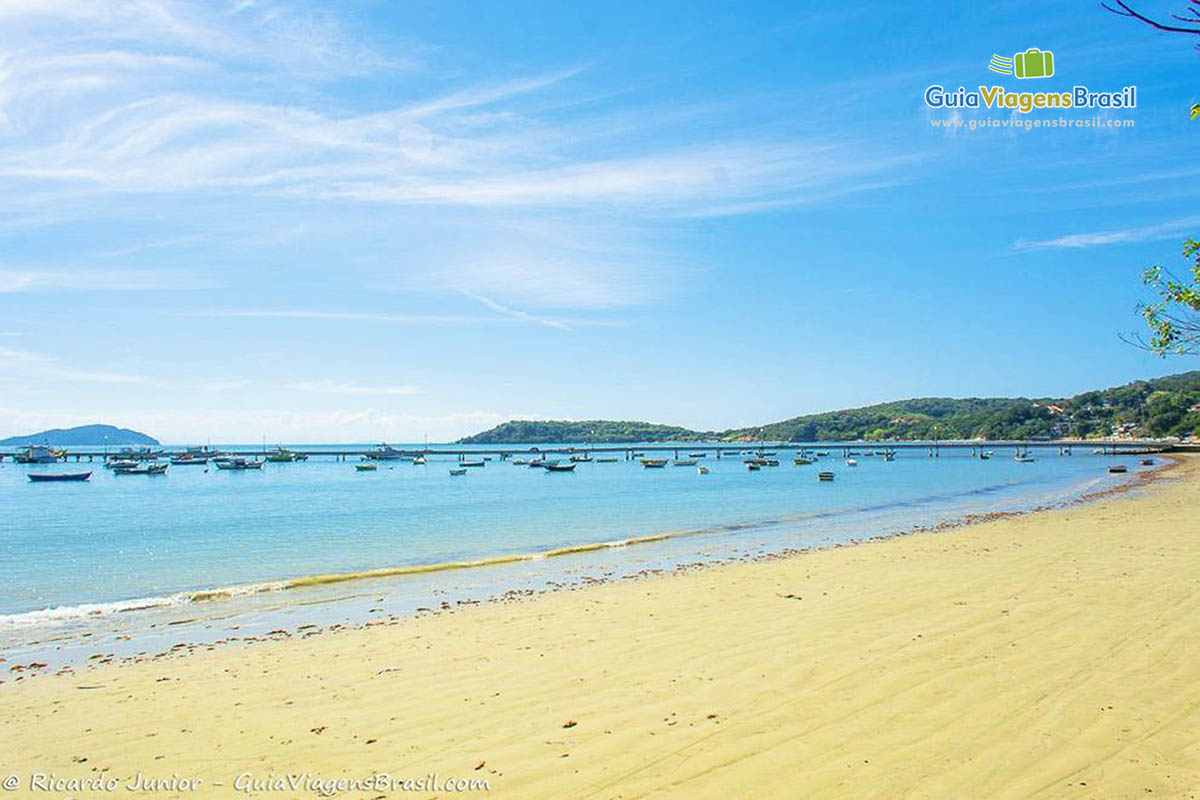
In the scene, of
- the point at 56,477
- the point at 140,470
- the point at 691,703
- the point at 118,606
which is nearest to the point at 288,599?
the point at 118,606

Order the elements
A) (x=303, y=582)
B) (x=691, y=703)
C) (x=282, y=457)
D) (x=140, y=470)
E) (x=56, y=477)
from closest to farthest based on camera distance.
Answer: (x=691, y=703)
(x=303, y=582)
(x=56, y=477)
(x=140, y=470)
(x=282, y=457)

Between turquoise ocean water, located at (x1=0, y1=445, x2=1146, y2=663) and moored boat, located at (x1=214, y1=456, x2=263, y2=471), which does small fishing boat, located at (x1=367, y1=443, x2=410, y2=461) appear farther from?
turquoise ocean water, located at (x1=0, y1=445, x2=1146, y2=663)

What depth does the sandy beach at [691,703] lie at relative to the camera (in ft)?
17.8

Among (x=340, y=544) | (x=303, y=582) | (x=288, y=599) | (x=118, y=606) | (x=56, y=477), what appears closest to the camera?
(x=118, y=606)

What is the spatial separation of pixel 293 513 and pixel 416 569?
28692mm

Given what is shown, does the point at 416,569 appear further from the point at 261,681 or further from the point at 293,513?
the point at 293,513

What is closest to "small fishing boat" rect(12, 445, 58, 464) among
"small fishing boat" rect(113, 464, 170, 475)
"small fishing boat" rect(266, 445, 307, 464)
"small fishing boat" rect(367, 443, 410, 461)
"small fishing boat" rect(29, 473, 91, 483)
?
"small fishing boat" rect(266, 445, 307, 464)

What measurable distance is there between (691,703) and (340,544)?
24.8 m

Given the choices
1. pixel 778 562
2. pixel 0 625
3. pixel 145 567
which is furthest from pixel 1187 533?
pixel 145 567

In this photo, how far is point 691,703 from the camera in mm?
7086

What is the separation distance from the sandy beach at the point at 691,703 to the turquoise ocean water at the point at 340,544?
407cm

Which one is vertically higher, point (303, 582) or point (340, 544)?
point (303, 582)

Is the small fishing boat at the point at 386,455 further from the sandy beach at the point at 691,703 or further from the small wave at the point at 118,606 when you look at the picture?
the sandy beach at the point at 691,703

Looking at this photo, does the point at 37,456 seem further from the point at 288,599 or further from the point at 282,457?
the point at 288,599
